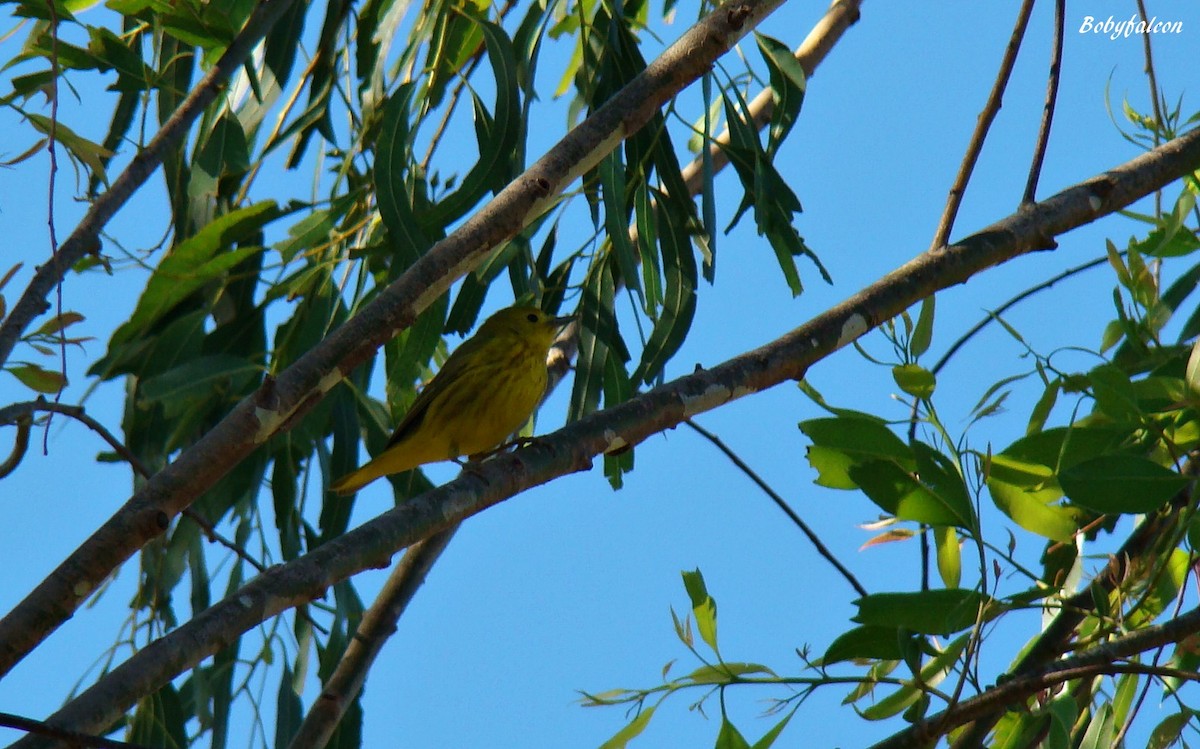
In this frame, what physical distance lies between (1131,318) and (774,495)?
3.52ft

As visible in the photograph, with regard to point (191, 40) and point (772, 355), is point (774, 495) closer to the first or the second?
point (772, 355)

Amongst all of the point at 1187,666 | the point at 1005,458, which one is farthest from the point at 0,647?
the point at 1187,666

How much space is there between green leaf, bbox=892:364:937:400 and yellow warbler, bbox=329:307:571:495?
1.92 meters

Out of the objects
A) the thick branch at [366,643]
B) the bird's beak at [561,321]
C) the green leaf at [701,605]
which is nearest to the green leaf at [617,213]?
the green leaf at [701,605]

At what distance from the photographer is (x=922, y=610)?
2289 millimetres

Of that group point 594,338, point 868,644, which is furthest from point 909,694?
point 594,338

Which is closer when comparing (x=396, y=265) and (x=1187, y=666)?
(x=1187, y=666)

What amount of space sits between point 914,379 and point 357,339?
93cm

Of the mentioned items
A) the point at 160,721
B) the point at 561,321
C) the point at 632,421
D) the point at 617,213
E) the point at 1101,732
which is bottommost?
the point at 1101,732

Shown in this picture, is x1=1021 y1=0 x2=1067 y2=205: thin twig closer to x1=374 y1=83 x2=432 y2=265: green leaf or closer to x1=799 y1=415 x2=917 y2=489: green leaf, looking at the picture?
x1=799 y1=415 x2=917 y2=489: green leaf

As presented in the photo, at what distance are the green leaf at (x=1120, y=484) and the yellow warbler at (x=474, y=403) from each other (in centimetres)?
217

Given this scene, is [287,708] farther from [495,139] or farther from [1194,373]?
[1194,373]

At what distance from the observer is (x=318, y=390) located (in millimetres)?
2229

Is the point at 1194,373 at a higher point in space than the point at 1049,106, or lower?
lower
